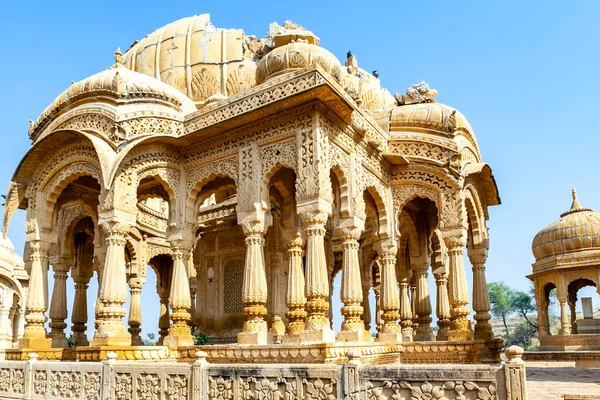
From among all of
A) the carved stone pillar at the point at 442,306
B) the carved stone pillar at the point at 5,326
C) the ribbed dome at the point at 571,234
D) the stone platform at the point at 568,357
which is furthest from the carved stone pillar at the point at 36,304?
the ribbed dome at the point at 571,234

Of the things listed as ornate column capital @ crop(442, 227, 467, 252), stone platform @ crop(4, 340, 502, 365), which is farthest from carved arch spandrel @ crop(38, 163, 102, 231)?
ornate column capital @ crop(442, 227, 467, 252)

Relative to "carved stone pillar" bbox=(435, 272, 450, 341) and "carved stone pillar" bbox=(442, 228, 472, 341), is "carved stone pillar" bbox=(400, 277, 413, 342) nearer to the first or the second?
"carved stone pillar" bbox=(435, 272, 450, 341)

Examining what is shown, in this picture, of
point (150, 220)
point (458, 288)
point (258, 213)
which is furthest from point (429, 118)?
point (150, 220)

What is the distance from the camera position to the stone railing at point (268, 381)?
448 cm

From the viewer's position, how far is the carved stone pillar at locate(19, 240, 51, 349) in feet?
34.3

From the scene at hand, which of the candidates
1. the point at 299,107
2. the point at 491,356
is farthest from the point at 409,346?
the point at 299,107

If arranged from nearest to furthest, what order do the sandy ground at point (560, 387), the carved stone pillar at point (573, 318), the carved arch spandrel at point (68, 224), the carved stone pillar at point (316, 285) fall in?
the sandy ground at point (560, 387), the carved stone pillar at point (316, 285), the carved arch spandrel at point (68, 224), the carved stone pillar at point (573, 318)

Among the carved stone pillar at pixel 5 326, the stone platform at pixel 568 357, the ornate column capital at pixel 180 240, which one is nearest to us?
the ornate column capital at pixel 180 240

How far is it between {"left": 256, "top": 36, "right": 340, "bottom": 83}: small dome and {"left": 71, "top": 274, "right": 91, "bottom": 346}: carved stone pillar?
694cm

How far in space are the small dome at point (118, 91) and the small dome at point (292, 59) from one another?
1.92 m

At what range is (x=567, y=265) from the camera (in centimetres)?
2072

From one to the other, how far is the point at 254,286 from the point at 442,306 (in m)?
5.93

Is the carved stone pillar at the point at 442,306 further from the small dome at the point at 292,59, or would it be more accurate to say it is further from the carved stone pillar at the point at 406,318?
the small dome at the point at 292,59

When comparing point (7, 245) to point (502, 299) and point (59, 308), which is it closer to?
point (59, 308)
